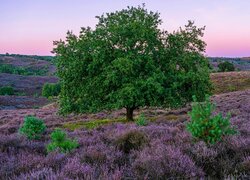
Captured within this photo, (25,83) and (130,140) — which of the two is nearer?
(130,140)

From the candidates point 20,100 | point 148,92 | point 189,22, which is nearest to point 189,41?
point 189,22

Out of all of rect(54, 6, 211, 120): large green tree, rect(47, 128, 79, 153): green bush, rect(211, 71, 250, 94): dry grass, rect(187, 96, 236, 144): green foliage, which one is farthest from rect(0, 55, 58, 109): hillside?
rect(211, 71, 250, 94): dry grass

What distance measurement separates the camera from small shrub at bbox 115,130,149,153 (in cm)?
842

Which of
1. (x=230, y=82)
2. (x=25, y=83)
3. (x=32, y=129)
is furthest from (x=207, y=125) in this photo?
(x=25, y=83)

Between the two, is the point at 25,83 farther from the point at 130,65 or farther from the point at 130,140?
the point at 130,140

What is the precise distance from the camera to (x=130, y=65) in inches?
669

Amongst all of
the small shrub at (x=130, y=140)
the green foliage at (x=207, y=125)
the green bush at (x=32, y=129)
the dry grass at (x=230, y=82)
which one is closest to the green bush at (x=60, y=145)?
the small shrub at (x=130, y=140)

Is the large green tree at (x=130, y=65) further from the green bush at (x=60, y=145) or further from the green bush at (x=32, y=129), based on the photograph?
the green bush at (x=60, y=145)

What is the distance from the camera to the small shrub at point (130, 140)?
8.42m

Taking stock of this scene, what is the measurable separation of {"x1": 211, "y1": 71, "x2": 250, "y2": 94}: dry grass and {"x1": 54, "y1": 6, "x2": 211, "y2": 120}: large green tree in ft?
126

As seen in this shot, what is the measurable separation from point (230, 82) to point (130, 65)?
158ft

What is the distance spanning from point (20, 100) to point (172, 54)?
59.0 metres

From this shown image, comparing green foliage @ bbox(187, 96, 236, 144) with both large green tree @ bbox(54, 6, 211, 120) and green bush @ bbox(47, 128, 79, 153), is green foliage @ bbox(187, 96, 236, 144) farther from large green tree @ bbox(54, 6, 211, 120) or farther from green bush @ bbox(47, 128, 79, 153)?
large green tree @ bbox(54, 6, 211, 120)

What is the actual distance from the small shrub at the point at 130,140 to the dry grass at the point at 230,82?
49.3 metres
